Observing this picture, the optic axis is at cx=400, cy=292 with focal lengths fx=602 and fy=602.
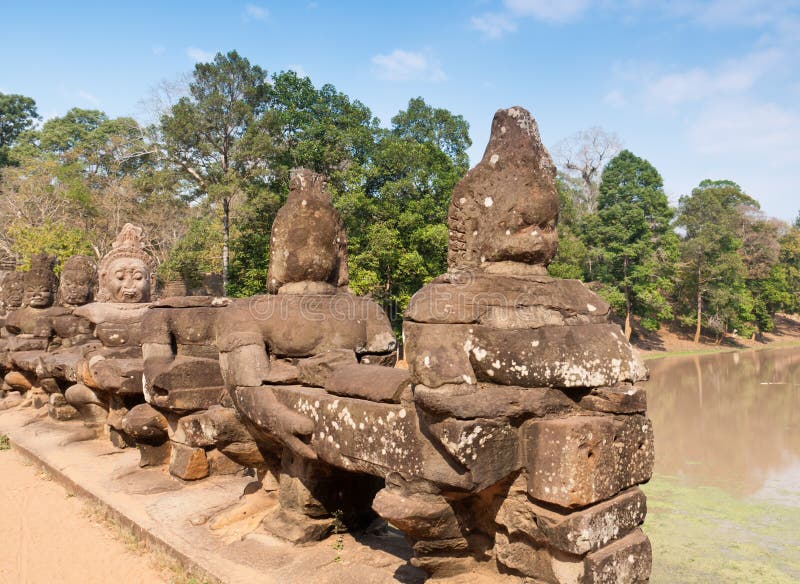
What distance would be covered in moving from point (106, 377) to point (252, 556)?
11.6ft

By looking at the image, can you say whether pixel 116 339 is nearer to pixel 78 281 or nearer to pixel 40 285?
pixel 78 281

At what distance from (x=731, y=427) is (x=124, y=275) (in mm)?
11969

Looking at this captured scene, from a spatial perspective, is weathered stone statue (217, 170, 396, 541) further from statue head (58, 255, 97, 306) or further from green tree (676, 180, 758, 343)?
green tree (676, 180, 758, 343)

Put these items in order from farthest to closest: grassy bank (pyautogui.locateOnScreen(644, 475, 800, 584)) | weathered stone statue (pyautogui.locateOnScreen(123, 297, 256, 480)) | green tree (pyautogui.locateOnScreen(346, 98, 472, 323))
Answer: green tree (pyautogui.locateOnScreen(346, 98, 472, 323)) → grassy bank (pyautogui.locateOnScreen(644, 475, 800, 584)) → weathered stone statue (pyautogui.locateOnScreen(123, 297, 256, 480))

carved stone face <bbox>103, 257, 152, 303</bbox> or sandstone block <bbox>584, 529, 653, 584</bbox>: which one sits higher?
carved stone face <bbox>103, 257, 152, 303</bbox>

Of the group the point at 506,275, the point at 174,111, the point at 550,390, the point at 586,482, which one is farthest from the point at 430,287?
the point at 174,111

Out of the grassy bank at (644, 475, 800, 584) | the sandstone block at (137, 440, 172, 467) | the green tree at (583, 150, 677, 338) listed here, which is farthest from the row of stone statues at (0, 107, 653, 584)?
the green tree at (583, 150, 677, 338)

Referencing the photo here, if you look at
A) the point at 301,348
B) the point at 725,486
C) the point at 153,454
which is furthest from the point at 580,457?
the point at 725,486

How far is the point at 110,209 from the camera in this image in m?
27.5

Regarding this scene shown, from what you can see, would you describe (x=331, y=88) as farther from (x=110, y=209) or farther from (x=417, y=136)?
(x=110, y=209)

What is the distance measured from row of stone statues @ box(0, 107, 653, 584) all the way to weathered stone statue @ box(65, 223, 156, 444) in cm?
258

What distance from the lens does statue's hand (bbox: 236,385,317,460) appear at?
3.62 metres

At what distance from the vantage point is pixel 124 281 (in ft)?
24.9

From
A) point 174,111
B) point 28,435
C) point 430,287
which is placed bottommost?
point 28,435
